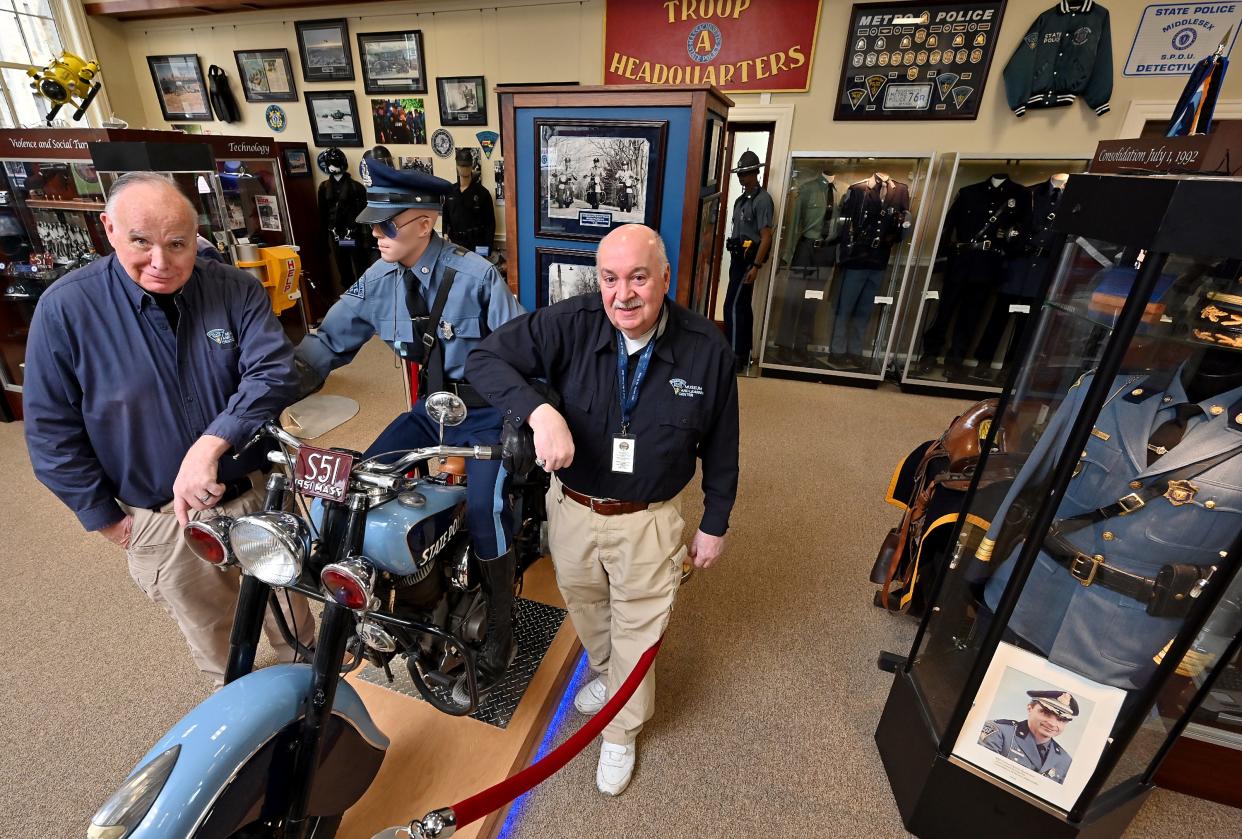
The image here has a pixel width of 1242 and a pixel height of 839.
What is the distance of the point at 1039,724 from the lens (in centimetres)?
134

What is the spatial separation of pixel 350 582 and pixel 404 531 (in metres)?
0.16

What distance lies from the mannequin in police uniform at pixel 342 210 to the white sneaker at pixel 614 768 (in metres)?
5.94

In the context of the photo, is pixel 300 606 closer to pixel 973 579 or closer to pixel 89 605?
pixel 89 605

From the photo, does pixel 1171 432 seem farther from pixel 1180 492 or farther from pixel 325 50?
pixel 325 50

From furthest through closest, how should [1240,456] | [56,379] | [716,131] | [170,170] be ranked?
[170,170]
[716,131]
[56,379]
[1240,456]

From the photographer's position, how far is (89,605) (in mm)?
2346

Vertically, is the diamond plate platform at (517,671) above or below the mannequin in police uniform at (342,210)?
below

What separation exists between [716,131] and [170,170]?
3.02m

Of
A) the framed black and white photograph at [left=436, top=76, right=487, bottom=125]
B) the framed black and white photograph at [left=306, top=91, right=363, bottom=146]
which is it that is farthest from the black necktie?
the framed black and white photograph at [left=306, top=91, right=363, bottom=146]

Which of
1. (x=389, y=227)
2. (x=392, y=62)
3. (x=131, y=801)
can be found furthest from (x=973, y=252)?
(x=392, y=62)

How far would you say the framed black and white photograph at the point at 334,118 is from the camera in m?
6.02

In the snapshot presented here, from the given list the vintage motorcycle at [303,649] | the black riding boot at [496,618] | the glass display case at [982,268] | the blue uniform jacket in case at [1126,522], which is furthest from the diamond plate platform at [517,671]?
the glass display case at [982,268]

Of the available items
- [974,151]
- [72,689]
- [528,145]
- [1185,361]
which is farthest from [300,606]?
[974,151]

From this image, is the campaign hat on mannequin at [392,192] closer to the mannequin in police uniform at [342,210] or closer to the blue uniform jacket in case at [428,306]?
the blue uniform jacket in case at [428,306]
